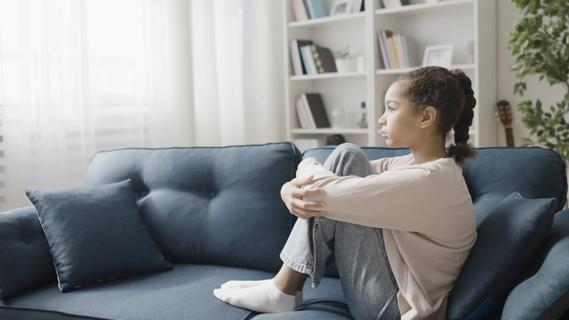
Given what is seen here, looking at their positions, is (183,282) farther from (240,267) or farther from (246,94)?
(246,94)

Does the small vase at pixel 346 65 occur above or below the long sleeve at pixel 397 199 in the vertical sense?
above

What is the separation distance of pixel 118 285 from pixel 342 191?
0.89 m

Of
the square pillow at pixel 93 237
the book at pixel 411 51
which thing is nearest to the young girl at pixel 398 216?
the square pillow at pixel 93 237

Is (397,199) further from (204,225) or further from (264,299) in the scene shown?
(204,225)

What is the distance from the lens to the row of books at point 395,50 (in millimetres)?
3885

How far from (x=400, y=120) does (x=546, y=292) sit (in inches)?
23.9

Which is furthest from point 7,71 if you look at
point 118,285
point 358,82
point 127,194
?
point 358,82

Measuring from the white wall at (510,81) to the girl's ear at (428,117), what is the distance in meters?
2.11

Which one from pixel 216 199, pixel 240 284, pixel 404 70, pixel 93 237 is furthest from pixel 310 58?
pixel 240 284

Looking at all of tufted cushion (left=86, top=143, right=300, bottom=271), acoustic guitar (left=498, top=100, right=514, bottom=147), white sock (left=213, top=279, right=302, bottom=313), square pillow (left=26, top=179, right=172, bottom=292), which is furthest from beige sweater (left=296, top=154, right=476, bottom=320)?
acoustic guitar (left=498, top=100, right=514, bottom=147)

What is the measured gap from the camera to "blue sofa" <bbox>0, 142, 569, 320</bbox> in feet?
6.20

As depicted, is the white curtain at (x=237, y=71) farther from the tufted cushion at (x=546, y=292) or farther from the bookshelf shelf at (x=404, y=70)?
the tufted cushion at (x=546, y=292)

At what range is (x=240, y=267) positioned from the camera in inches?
90.5

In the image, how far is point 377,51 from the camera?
3.97 metres
